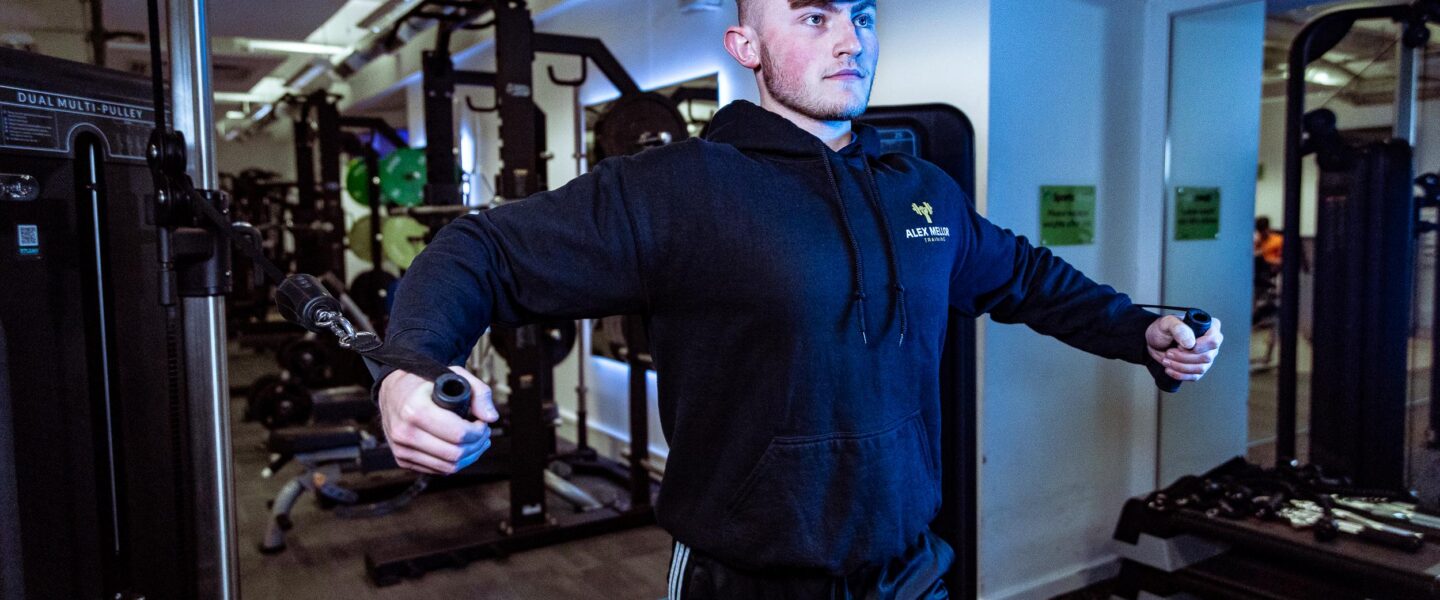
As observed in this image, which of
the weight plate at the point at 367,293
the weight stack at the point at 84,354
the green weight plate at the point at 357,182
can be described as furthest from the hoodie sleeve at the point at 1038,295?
the green weight plate at the point at 357,182

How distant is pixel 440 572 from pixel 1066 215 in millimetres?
2696

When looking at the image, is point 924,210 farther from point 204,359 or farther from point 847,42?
point 204,359

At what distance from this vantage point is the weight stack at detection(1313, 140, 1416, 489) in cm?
344

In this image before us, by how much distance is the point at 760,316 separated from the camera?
53.4 inches

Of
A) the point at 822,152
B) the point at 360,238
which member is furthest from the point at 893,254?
the point at 360,238

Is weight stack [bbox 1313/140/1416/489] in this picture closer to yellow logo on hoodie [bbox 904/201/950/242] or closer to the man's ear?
yellow logo on hoodie [bbox 904/201/950/242]

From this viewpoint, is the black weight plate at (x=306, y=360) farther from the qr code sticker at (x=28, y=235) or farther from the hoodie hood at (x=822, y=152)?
the hoodie hood at (x=822, y=152)

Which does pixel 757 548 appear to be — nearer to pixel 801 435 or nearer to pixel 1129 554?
pixel 801 435

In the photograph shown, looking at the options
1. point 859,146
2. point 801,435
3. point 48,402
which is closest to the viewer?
point 801,435

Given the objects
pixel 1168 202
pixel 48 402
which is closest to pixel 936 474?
pixel 48 402

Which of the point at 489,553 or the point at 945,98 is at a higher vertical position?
the point at 945,98

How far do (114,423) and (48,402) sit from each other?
0.17 meters

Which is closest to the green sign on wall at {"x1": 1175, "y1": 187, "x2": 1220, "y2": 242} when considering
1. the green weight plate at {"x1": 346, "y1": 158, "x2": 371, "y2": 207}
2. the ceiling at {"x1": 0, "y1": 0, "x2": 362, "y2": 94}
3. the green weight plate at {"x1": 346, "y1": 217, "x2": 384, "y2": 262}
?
the ceiling at {"x1": 0, "y1": 0, "x2": 362, "y2": 94}

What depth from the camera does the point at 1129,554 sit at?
10.1 ft
